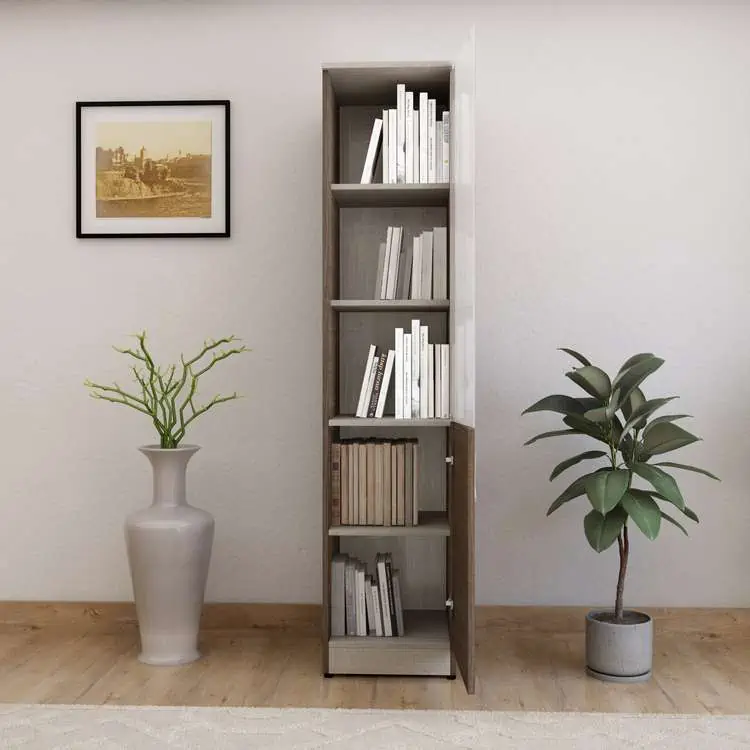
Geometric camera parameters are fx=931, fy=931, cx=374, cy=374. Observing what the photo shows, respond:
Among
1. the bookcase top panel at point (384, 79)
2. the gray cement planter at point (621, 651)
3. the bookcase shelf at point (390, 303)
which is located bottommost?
the gray cement planter at point (621, 651)

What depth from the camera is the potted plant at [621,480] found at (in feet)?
9.59

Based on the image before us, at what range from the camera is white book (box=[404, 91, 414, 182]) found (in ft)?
10.4

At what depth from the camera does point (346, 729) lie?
2.61m

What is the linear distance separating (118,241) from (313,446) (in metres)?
1.11

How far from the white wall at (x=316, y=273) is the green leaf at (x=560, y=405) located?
0.49 meters

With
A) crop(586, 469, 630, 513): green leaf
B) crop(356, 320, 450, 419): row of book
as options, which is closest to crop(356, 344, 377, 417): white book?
crop(356, 320, 450, 419): row of book

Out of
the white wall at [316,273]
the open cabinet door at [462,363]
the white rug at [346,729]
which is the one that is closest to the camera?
the white rug at [346,729]

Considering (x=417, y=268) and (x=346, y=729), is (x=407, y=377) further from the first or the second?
(x=346, y=729)

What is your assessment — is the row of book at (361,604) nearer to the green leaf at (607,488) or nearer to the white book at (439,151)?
the green leaf at (607,488)

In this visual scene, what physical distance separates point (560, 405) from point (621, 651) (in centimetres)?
82

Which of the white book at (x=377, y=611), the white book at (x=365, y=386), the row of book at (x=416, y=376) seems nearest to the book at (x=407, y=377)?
the row of book at (x=416, y=376)

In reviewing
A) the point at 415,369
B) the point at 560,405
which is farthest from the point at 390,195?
the point at 560,405

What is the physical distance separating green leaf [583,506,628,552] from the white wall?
0.61m

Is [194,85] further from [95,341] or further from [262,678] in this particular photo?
[262,678]
